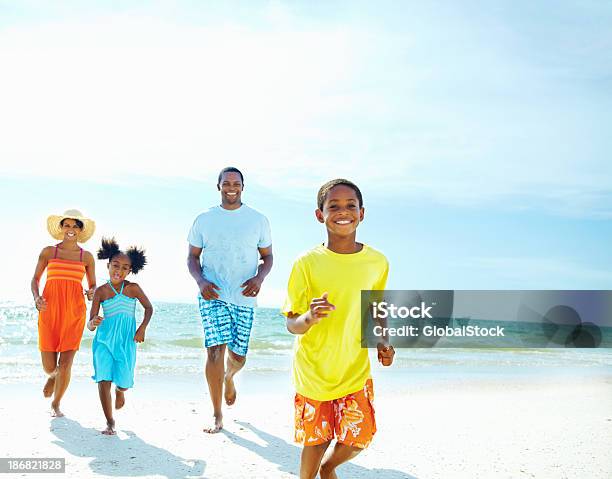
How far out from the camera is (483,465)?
523cm

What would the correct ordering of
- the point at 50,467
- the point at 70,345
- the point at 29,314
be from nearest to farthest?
the point at 50,467, the point at 70,345, the point at 29,314

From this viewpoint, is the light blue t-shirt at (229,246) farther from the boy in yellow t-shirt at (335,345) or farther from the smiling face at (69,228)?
the boy in yellow t-shirt at (335,345)

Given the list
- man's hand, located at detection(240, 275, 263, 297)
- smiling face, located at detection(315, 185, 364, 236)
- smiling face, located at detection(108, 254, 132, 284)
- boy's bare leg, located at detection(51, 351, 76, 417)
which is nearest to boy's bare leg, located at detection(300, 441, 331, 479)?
smiling face, located at detection(315, 185, 364, 236)

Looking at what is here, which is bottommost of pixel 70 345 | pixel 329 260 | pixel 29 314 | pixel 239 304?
pixel 29 314

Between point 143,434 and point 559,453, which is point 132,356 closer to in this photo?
point 143,434

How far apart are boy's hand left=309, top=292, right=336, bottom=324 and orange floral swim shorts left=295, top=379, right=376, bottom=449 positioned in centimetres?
58

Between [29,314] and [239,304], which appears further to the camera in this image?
[29,314]

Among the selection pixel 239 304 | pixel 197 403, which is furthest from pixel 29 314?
pixel 239 304

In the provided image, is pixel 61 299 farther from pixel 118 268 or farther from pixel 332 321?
pixel 332 321

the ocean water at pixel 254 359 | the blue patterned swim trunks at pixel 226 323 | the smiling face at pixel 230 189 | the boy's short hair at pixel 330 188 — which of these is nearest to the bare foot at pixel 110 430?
the blue patterned swim trunks at pixel 226 323

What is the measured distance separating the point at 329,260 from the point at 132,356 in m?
3.06

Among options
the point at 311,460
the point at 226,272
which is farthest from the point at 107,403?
the point at 311,460

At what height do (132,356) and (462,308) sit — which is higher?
(462,308)

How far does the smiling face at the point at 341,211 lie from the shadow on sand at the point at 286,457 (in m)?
2.11
